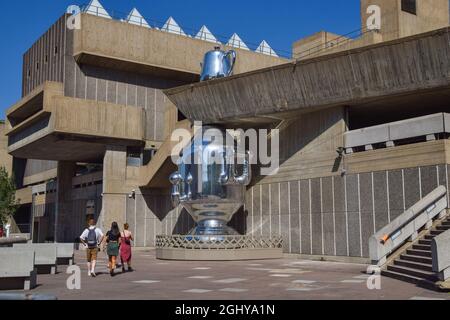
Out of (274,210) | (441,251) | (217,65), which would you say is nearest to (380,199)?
(274,210)

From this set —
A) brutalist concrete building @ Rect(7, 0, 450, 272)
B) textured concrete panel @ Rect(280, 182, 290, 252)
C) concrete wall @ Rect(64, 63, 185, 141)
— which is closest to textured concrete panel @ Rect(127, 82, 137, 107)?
Result: concrete wall @ Rect(64, 63, 185, 141)

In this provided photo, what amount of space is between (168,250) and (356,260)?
9.31m

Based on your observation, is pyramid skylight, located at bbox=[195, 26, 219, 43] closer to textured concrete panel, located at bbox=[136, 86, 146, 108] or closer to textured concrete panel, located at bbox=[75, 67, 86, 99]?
textured concrete panel, located at bbox=[136, 86, 146, 108]

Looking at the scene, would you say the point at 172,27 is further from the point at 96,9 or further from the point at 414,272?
the point at 414,272

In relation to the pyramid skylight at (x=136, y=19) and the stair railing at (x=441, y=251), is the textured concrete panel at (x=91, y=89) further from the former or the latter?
the stair railing at (x=441, y=251)

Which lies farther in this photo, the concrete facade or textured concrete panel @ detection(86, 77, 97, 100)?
textured concrete panel @ detection(86, 77, 97, 100)

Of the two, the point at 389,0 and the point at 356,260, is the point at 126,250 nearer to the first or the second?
the point at 356,260

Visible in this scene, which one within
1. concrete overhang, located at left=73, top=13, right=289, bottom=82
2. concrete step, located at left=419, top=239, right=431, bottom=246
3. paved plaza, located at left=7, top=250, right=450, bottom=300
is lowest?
paved plaza, located at left=7, top=250, right=450, bottom=300

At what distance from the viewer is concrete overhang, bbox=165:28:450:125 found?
21.8 m

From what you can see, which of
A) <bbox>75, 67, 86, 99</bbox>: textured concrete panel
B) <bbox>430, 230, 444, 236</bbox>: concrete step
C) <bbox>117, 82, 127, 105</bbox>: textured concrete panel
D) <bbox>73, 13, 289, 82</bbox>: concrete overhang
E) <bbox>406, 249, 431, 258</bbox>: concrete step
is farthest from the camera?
<bbox>117, 82, 127, 105</bbox>: textured concrete panel

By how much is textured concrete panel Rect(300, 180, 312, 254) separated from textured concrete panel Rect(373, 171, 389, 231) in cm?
424

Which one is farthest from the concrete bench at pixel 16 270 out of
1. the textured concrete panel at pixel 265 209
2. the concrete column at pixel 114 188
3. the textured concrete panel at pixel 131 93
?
the textured concrete panel at pixel 131 93

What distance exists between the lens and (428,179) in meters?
21.4
